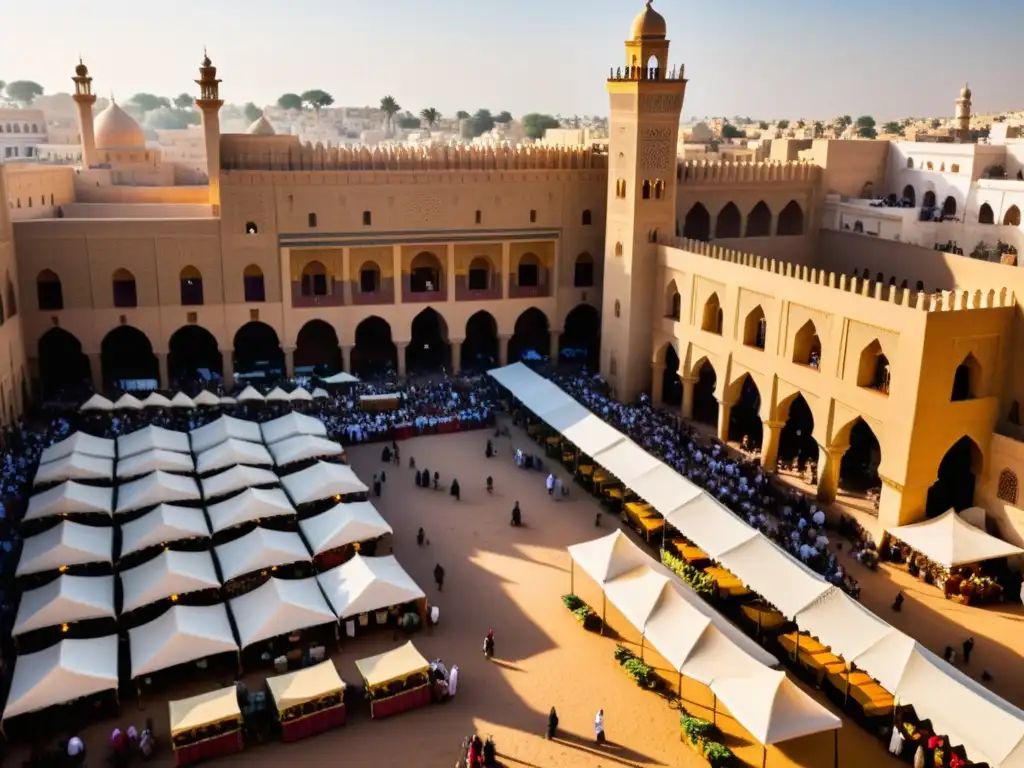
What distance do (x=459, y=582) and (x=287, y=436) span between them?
24.8ft

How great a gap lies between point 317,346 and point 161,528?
17.1 meters

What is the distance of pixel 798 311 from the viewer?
23.3 meters

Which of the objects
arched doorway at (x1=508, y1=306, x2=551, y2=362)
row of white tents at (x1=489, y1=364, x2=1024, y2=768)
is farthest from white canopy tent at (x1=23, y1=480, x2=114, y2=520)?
arched doorway at (x1=508, y1=306, x2=551, y2=362)

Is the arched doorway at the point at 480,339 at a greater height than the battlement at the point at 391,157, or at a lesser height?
lesser

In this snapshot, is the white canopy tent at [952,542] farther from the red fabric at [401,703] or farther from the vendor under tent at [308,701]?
the vendor under tent at [308,701]

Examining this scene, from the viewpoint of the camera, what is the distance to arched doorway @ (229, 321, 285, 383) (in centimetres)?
3388

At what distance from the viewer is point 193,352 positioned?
33781 millimetres

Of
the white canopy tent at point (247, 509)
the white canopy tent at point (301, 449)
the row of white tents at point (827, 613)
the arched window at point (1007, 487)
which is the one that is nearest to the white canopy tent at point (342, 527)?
the white canopy tent at point (247, 509)

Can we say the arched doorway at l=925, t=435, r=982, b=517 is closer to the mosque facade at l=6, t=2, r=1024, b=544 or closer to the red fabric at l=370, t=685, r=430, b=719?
the mosque facade at l=6, t=2, r=1024, b=544

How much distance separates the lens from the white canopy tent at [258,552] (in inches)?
695

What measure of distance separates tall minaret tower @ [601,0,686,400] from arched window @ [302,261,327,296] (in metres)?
9.81

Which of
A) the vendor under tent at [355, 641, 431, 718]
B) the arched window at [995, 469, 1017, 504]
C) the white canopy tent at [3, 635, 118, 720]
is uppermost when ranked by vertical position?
the arched window at [995, 469, 1017, 504]

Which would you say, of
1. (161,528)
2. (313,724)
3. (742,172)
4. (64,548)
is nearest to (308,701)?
(313,724)

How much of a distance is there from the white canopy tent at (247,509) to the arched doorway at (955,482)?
14313mm
